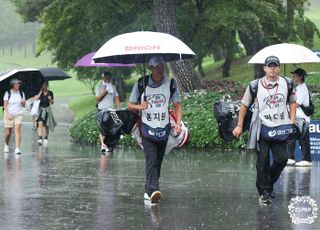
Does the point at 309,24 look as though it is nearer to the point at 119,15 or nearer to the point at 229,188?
the point at 119,15

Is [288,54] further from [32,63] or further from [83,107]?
[32,63]

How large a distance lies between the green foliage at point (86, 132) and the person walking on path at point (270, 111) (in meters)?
10.2

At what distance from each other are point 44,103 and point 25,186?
10.1 m

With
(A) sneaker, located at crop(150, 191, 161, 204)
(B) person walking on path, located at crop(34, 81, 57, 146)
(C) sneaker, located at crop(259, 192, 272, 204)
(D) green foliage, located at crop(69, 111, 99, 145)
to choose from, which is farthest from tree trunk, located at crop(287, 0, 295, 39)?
(A) sneaker, located at crop(150, 191, 161, 204)

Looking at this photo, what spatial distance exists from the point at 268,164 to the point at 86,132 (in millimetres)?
10817

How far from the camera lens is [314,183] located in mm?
12047

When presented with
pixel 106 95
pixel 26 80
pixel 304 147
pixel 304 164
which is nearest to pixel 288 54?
pixel 304 147

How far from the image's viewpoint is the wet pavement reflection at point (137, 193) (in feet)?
28.4

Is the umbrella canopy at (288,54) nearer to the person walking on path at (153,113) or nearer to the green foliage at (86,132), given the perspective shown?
the person walking on path at (153,113)

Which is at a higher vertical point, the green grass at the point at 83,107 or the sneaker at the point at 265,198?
the sneaker at the point at 265,198

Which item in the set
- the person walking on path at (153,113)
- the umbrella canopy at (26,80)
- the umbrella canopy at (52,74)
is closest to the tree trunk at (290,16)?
the umbrella canopy at (52,74)

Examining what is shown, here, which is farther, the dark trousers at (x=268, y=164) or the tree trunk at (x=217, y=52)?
the tree trunk at (x=217, y=52)

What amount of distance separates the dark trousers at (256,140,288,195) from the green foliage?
401 inches

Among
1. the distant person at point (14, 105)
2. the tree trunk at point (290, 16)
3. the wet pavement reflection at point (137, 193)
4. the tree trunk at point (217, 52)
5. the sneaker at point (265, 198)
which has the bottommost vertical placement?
the wet pavement reflection at point (137, 193)
